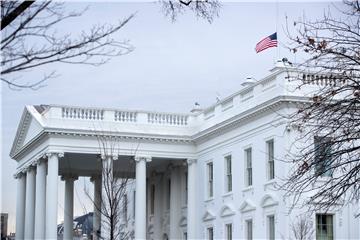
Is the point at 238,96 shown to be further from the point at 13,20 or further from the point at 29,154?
the point at 13,20

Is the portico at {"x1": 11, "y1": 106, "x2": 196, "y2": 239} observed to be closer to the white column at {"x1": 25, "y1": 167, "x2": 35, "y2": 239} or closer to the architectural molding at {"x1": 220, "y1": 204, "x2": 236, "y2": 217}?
the white column at {"x1": 25, "y1": 167, "x2": 35, "y2": 239}

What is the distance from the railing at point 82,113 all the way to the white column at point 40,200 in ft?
10.1

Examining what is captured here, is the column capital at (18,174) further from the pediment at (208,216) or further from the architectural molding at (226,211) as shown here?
the architectural molding at (226,211)

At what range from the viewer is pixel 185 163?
154 ft

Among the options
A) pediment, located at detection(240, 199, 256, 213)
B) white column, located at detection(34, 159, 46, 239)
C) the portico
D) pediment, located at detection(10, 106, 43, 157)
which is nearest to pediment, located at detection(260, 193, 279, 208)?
pediment, located at detection(240, 199, 256, 213)

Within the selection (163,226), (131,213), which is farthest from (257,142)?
(131,213)

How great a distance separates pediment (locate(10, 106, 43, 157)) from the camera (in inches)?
1805

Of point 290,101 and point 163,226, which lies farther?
point 163,226

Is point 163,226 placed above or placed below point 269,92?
below


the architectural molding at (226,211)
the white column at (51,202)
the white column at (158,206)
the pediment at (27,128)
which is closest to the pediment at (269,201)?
the architectural molding at (226,211)

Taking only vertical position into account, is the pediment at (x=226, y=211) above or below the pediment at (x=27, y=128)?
below

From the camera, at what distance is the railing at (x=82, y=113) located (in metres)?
44.8

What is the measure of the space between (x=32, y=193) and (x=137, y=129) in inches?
309

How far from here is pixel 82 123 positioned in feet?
147
